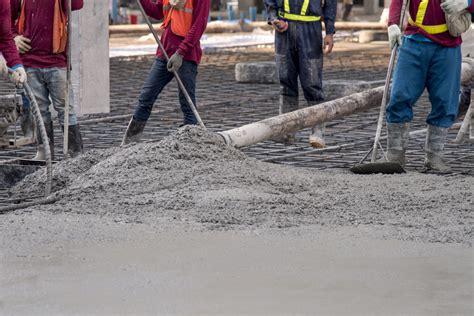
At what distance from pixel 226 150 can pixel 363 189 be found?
93 cm

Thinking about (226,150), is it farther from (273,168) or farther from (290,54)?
(290,54)

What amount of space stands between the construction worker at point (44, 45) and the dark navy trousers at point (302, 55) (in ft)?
6.07

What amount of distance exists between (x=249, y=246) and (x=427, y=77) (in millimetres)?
2764

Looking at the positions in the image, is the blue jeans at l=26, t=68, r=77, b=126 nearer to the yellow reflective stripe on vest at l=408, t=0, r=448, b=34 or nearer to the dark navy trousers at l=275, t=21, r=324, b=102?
the dark navy trousers at l=275, t=21, r=324, b=102

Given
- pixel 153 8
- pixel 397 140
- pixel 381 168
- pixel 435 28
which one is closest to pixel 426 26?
pixel 435 28

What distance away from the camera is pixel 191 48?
336 inches

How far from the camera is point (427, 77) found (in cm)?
800

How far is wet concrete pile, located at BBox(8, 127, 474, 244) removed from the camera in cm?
625

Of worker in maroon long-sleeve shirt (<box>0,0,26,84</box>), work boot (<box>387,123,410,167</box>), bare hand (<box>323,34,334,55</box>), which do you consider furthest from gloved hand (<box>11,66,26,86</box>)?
bare hand (<box>323,34,334,55</box>)

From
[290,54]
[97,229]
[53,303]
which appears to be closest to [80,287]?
[53,303]

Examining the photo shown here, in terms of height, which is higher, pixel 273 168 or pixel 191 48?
pixel 191 48

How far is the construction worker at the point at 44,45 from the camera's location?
320 inches

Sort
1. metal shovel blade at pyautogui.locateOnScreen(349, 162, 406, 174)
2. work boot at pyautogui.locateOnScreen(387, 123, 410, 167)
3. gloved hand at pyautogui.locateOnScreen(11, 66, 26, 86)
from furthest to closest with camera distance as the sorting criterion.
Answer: work boot at pyautogui.locateOnScreen(387, 123, 410, 167)
metal shovel blade at pyautogui.locateOnScreen(349, 162, 406, 174)
gloved hand at pyautogui.locateOnScreen(11, 66, 26, 86)

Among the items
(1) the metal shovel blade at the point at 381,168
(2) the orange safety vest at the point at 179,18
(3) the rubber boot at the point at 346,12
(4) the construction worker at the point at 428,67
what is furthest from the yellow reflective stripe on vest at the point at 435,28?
(3) the rubber boot at the point at 346,12
